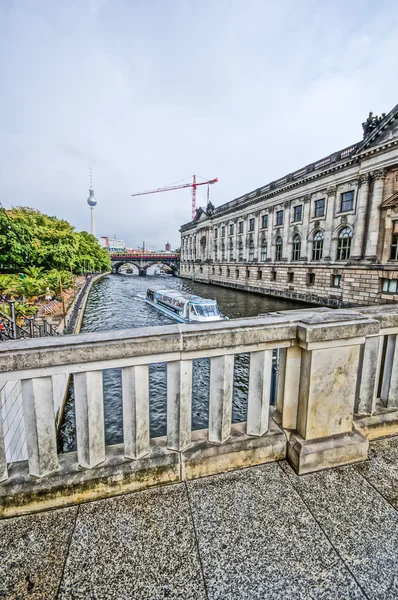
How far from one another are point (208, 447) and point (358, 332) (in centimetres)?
173

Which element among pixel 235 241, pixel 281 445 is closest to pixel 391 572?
pixel 281 445

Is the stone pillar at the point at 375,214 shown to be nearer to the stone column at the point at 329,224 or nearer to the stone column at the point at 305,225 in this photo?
the stone column at the point at 329,224

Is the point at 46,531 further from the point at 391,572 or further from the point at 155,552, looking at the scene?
the point at 391,572

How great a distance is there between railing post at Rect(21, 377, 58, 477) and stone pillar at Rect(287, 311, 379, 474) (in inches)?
83.1

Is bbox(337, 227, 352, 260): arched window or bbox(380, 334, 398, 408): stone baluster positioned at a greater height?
bbox(337, 227, 352, 260): arched window

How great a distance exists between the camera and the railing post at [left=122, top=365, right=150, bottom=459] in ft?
7.45

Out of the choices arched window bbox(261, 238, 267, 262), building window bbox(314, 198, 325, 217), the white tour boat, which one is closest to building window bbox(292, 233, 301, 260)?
building window bbox(314, 198, 325, 217)

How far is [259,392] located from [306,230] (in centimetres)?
3437

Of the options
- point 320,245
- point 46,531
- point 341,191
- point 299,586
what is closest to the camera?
point 299,586

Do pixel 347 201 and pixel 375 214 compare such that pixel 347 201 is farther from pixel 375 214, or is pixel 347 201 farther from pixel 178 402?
pixel 178 402

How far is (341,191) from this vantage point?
93.2 feet

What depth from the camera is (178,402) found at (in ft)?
7.85

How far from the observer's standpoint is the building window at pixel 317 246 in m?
31.6

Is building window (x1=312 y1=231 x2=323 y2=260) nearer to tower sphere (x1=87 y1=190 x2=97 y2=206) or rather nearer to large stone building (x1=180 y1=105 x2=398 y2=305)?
large stone building (x1=180 y1=105 x2=398 y2=305)
